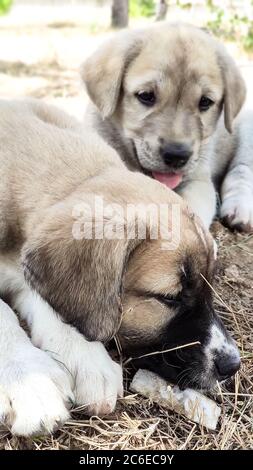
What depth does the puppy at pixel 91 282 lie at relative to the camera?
2.81 m

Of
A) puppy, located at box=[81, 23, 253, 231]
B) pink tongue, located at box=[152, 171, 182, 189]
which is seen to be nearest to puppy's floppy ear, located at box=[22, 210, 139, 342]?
puppy, located at box=[81, 23, 253, 231]

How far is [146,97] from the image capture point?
4824 mm

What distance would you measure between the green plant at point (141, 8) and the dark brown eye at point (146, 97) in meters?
10.0

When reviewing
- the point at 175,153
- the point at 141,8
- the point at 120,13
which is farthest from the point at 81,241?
the point at 141,8

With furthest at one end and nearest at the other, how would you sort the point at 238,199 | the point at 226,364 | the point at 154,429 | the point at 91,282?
the point at 238,199 → the point at 226,364 → the point at 154,429 → the point at 91,282

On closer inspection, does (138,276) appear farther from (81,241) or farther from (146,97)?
(146,97)

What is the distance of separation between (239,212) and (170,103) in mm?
1001

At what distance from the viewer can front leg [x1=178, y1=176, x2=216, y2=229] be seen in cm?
475

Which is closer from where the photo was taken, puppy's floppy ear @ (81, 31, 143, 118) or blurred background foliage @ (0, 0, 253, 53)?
puppy's floppy ear @ (81, 31, 143, 118)

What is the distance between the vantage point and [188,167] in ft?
16.2

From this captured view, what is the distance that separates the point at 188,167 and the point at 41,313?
2063 mm

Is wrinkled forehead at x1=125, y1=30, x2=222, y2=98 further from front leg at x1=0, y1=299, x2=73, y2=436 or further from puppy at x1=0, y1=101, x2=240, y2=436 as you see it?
front leg at x1=0, y1=299, x2=73, y2=436

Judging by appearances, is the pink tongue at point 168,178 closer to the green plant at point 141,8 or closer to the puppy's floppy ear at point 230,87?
the puppy's floppy ear at point 230,87

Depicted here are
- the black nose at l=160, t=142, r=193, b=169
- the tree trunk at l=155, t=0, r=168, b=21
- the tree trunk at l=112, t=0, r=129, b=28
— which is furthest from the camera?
the tree trunk at l=112, t=0, r=129, b=28
